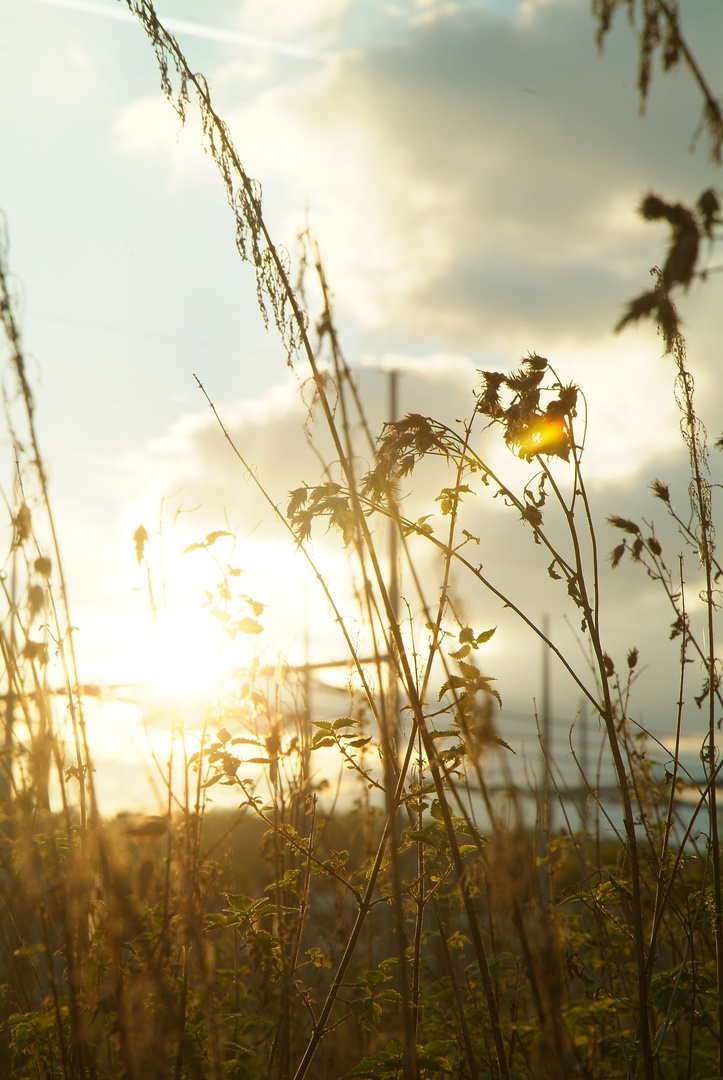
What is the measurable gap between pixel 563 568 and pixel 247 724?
1.19m

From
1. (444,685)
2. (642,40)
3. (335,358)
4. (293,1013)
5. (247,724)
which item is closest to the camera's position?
(642,40)

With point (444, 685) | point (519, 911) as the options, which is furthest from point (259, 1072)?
point (519, 911)

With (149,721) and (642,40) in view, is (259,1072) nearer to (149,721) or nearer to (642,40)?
(149,721)

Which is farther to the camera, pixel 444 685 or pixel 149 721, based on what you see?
pixel 149 721

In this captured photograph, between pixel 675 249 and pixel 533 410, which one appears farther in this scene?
pixel 533 410

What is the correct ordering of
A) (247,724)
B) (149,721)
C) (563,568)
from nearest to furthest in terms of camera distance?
(563,568) → (149,721) → (247,724)

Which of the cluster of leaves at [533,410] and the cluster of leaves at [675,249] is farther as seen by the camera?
the cluster of leaves at [533,410]

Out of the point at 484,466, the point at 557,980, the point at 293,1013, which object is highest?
the point at 484,466

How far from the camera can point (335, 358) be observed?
6.32ft

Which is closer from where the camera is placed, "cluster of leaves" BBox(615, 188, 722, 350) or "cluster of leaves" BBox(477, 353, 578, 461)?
"cluster of leaves" BBox(615, 188, 722, 350)

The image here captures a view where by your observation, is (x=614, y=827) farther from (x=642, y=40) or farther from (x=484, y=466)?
(x=642, y=40)

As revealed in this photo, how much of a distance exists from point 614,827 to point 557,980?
1273 millimetres

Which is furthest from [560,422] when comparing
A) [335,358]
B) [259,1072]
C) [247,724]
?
[259,1072]

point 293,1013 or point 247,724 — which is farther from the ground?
point 247,724
